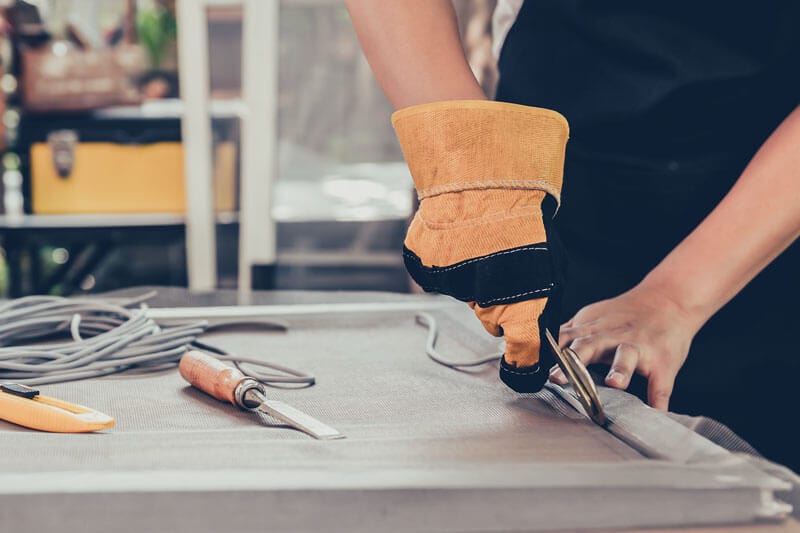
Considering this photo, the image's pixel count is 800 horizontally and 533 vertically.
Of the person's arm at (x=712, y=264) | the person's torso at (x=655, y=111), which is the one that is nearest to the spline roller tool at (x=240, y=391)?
the person's arm at (x=712, y=264)

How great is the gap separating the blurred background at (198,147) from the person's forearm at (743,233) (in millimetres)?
1299

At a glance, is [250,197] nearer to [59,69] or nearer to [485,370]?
[59,69]

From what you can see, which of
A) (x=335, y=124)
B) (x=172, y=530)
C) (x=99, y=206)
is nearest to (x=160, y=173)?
(x=99, y=206)

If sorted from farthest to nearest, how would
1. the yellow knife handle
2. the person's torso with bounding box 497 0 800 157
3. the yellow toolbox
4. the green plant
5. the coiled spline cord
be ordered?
1. the green plant
2. the yellow toolbox
3. the person's torso with bounding box 497 0 800 157
4. the coiled spline cord
5. the yellow knife handle

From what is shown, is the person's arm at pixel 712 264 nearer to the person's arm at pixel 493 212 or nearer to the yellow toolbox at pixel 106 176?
the person's arm at pixel 493 212

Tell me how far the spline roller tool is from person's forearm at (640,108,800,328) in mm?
341

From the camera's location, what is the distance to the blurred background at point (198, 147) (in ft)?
7.09

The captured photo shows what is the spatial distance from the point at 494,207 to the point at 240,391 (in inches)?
8.1

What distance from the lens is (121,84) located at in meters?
2.22

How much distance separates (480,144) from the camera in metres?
0.51

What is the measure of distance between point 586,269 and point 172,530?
60 cm

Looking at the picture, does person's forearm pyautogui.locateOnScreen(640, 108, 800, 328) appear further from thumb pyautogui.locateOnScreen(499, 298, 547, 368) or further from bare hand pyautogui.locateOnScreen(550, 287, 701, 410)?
thumb pyautogui.locateOnScreen(499, 298, 547, 368)

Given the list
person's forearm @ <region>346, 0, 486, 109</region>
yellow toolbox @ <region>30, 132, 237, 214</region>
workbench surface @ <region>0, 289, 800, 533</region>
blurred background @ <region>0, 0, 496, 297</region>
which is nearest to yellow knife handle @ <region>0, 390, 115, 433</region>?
workbench surface @ <region>0, 289, 800, 533</region>

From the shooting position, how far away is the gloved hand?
506mm
